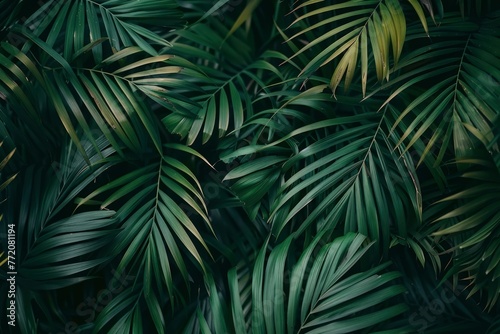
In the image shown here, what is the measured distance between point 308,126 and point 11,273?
2.16 feet

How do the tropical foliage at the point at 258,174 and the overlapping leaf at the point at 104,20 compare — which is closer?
the tropical foliage at the point at 258,174

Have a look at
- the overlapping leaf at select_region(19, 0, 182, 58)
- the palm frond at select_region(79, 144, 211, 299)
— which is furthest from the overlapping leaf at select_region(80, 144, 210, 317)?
the overlapping leaf at select_region(19, 0, 182, 58)

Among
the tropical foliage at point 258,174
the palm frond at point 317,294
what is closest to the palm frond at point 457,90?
the tropical foliage at point 258,174

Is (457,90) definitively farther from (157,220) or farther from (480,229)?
(157,220)

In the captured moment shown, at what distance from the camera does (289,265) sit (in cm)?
115

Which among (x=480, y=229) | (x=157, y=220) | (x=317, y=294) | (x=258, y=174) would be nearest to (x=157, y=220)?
(x=157, y=220)

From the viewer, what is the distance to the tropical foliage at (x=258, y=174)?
1.05 metres

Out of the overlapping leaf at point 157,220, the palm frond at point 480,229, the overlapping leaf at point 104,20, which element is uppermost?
the overlapping leaf at point 104,20

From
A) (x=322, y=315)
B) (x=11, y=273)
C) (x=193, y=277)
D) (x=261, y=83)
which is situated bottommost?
(x=322, y=315)

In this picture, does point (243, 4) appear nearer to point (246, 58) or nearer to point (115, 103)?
point (246, 58)

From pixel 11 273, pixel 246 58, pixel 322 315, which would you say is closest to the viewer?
pixel 322 315

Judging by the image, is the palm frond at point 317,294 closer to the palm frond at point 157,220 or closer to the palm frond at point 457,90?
the palm frond at point 157,220

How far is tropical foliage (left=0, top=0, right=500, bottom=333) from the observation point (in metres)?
1.05

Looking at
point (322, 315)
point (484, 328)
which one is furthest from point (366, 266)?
point (484, 328)
